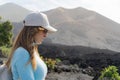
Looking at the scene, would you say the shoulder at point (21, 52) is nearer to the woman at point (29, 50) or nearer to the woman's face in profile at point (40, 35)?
the woman at point (29, 50)

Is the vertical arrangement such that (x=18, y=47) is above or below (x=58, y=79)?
above

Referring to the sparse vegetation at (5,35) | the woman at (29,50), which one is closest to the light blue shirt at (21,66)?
the woman at (29,50)

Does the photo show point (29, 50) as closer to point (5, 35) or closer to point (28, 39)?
point (28, 39)

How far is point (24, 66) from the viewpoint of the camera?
3.74m

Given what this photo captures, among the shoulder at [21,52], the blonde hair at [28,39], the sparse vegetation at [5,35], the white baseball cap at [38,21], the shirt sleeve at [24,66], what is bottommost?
the sparse vegetation at [5,35]

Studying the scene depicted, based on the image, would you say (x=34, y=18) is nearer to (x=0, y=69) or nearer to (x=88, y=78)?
(x=0, y=69)

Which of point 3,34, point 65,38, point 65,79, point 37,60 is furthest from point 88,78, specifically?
point 65,38

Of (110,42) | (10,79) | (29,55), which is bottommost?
(110,42)

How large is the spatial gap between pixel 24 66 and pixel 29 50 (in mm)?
159

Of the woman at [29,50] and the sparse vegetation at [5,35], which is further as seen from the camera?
the sparse vegetation at [5,35]

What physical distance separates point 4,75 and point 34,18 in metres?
0.58

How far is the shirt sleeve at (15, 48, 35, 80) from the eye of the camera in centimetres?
375

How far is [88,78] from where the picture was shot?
18.3 metres

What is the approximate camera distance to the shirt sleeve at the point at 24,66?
12.3ft
